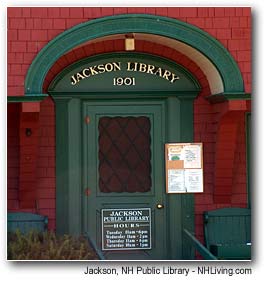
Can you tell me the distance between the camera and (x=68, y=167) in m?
11.7

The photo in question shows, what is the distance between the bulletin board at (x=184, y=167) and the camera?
11711 mm

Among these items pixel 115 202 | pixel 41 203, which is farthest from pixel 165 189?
pixel 41 203

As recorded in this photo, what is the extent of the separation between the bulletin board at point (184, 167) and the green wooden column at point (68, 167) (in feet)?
3.24

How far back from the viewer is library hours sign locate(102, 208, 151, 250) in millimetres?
11641

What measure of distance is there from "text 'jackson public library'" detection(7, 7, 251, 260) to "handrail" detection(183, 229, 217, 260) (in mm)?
27

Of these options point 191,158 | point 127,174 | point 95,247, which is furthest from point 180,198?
point 95,247

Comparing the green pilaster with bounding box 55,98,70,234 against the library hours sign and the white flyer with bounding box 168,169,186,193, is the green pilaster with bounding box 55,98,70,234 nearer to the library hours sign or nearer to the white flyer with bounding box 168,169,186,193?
the library hours sign

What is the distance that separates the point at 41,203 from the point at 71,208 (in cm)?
33

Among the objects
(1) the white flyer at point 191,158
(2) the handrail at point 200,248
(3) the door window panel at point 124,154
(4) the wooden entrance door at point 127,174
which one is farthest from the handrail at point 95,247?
(1) the white flyer at point 191,158

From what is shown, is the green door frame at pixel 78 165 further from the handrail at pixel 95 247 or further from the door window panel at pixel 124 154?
the door window panel at pixel 124 154

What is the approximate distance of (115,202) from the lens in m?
11.8

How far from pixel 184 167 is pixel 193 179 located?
17cm

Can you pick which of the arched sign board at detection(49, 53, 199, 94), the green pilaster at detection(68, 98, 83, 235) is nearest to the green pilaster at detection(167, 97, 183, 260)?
the arched sign board at detection(49, 53, 199, 94)

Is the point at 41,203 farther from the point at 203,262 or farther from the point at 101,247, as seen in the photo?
the point at 203,262
